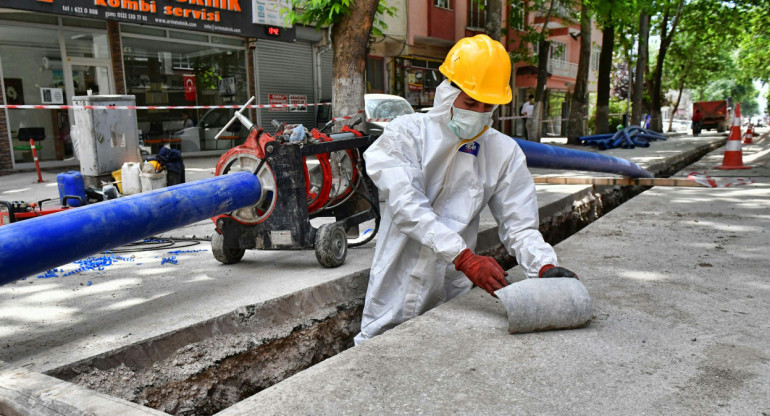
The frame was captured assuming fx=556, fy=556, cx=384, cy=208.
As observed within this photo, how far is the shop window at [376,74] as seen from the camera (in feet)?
60.3

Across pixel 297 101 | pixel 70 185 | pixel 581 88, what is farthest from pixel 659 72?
pixel 70 185

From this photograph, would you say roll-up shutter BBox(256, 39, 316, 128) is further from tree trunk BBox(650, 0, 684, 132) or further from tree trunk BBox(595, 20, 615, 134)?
tree trunk BBox(650, 0, 684, 132)

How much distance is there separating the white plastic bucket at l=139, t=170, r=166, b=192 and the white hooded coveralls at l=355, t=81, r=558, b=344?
4.61 metres

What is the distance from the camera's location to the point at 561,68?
29.4m

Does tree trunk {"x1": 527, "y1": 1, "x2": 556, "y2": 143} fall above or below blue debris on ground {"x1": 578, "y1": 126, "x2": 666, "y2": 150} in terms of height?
above

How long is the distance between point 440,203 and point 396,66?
55.3 ft

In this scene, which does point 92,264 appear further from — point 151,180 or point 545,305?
point 545,305

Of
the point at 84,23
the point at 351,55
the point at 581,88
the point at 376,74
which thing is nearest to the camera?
the point at 351,55

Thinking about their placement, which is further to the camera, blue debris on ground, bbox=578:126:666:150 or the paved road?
blue debris on ground, bbox=578:126:666:150

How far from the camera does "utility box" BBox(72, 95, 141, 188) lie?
743 cm

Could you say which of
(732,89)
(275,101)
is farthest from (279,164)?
(732,89)

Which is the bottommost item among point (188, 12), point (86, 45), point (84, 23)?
point (86, 45)

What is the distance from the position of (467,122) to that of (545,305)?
3.08 ft

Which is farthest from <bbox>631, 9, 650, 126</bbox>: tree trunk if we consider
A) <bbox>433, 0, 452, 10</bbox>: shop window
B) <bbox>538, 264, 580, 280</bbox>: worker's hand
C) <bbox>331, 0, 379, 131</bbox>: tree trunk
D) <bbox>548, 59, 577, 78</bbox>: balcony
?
<bbox>538, 264, 580, 280</bbox>: worker's hand
